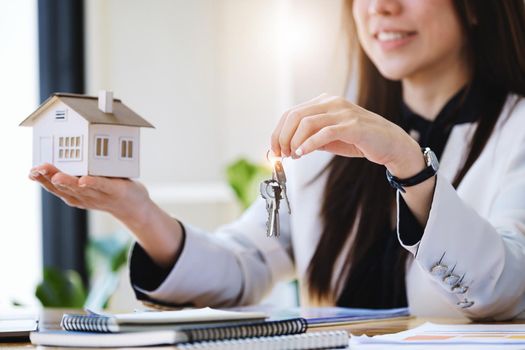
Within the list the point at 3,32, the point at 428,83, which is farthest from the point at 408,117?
the point at 3,32

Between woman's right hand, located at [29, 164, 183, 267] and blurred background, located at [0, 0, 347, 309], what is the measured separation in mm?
1725

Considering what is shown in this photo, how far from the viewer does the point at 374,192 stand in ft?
5.35

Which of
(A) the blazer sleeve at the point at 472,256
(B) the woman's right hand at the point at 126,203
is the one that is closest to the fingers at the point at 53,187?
(B) the woman's right hand at the point at 126,203

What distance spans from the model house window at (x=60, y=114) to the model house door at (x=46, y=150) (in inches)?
1.3

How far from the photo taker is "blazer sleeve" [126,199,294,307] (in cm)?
150

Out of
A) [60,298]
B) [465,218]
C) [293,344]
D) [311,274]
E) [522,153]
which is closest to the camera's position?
[293,344]

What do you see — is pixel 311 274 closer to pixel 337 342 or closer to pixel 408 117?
pixel 408 117

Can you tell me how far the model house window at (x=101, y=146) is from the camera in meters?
1.23

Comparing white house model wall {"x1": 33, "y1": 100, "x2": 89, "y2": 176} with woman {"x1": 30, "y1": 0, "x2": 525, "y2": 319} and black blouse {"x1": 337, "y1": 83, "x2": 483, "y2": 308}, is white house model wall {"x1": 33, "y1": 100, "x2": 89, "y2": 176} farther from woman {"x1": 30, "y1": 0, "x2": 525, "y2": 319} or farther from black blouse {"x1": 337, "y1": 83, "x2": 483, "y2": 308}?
black blouse {"x1": 337, "y1": 83, "x2": 483, "y2": 308}

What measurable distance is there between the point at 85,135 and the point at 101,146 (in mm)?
28

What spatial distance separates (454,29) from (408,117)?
0.62 ft

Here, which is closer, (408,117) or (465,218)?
(465,218)

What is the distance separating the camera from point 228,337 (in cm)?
81

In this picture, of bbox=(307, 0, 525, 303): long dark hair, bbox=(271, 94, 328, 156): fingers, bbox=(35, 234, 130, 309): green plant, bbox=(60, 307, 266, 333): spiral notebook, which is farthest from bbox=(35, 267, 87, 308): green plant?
bbox=(60, 307, 266, 333): spiral notebook
